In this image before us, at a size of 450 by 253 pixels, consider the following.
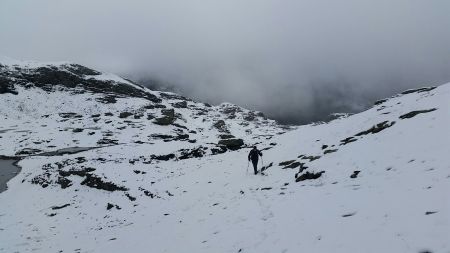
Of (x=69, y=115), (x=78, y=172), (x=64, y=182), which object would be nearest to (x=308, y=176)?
(x=64, y=182)

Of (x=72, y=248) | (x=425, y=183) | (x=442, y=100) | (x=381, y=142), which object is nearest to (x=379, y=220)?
(x=425, y=183)

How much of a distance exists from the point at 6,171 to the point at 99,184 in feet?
78.1

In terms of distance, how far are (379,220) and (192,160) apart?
3365 centimetres

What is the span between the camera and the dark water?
3659cm

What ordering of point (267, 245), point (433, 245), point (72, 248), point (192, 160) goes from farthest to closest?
point (192, 160) → point (72, 248) → point (267, 245) → point (433, 245)

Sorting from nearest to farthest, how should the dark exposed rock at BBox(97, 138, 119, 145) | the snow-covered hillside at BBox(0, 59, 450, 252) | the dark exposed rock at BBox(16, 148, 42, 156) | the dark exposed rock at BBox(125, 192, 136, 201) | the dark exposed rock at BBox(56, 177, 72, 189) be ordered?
the snow-covered hillside at BBox(0, 59, 450, 252) → the dark exposed rock at BBox(125, 192, 136, 201) → the dark exposed rock at BBox(56, 177, 72, 189) → the dark exposed rock at BBox(16, 148, 42, 156) → the dark exposed rock at BBox(97, 138, 119, 145)

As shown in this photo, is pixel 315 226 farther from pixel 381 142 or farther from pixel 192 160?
pixel 192 160

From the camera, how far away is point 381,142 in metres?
20.6

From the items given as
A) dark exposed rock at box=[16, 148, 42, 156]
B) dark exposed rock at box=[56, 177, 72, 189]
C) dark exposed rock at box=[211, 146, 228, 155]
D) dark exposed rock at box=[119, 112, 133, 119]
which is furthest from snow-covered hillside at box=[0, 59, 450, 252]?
dark exposed rock at box=[119, 112, 133, 119]

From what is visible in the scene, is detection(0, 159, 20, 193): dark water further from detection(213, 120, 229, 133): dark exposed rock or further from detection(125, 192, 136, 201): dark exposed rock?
detection(213, 120, 229, 133): dark exposed rock

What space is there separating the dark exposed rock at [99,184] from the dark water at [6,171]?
905 cm

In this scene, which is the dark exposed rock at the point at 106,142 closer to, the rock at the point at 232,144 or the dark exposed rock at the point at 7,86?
the rock at the point at 232,144

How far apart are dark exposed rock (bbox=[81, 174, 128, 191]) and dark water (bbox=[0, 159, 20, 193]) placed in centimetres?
905

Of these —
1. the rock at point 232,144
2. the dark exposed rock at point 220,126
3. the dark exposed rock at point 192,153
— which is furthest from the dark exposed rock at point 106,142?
the dark exposed rock at point 220,126
